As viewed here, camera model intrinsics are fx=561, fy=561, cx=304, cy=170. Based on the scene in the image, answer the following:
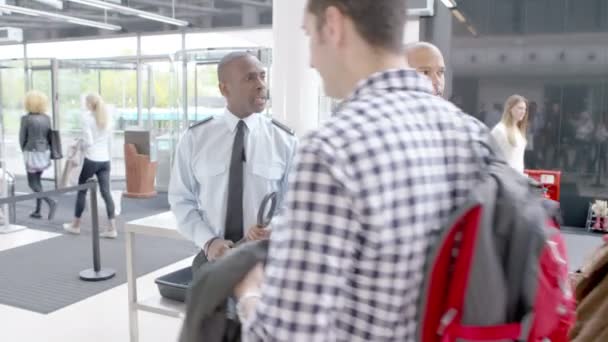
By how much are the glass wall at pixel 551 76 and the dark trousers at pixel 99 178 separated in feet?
14.2

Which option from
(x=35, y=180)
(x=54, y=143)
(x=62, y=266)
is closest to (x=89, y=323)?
(x=62, y=266)

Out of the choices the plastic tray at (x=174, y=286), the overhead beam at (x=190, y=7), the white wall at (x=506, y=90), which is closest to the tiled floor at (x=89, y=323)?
the plastic tray at (x=174, y=286)

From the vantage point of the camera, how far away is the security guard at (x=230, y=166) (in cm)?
208

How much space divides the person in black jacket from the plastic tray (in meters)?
4.64

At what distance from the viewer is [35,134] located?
22.0ft

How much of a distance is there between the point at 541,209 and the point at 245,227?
1.42 m

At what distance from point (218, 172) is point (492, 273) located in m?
1.47

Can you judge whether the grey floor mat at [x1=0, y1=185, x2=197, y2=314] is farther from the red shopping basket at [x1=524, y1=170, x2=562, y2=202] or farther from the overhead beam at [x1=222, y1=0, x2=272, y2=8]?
the red shopping basket at [x1=524, y1=170, x2=562, y2=202]

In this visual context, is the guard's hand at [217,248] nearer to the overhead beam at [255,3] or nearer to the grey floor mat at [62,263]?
the grey floor mat at [62,263]

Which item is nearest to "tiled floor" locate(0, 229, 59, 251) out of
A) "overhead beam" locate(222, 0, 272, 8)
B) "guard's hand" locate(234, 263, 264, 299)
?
"overhead beam" locate(222, 0, 272, 8)

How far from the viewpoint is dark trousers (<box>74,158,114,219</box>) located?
19.4 feet

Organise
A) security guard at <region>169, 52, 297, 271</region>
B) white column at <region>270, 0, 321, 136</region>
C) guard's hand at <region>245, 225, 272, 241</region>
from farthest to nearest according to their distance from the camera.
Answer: white column at <region>270, 0, 321, 136</region> → security guard at <region>169, 52, 297, 271</region> → guard's hand at <region>245, 225, 272, 241</region>

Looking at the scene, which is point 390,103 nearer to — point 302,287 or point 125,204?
point 302,287

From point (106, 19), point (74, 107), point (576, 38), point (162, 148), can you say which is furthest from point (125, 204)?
point (576, 38)
